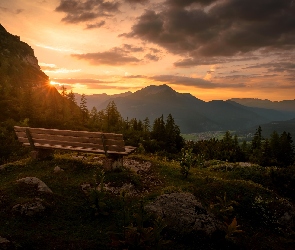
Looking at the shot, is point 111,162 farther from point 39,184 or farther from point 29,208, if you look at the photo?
point 29,208

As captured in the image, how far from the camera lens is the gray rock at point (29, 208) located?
7.21 m

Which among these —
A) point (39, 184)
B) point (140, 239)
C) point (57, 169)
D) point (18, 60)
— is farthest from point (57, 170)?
point (18, 60)

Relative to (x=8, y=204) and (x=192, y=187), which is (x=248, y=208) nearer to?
(x=192, y=187)

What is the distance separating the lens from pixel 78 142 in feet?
39.0

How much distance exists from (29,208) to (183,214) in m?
4.62

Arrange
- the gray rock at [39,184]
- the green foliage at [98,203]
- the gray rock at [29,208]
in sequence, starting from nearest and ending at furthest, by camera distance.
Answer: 1. the gray rock at [29,208]
2. the green foliage at [98,203]
3. the gray rock at [39,184]

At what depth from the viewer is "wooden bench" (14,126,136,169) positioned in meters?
11.0

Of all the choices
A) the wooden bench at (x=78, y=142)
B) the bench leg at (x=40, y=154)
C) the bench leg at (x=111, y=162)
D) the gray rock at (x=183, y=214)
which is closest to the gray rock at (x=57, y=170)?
the wooden bench at (x=78, y=142)

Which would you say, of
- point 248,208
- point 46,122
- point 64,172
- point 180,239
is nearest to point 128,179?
point 64,172

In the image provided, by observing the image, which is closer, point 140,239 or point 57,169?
point 140,239

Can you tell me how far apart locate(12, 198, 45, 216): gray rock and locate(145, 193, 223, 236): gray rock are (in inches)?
129

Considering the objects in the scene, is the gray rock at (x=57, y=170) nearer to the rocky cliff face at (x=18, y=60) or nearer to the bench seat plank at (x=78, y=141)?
the bench seat plank at (x=78, y=141)

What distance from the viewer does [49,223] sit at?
7023mm

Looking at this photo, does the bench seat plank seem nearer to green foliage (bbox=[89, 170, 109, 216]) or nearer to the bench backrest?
the bench backrest
